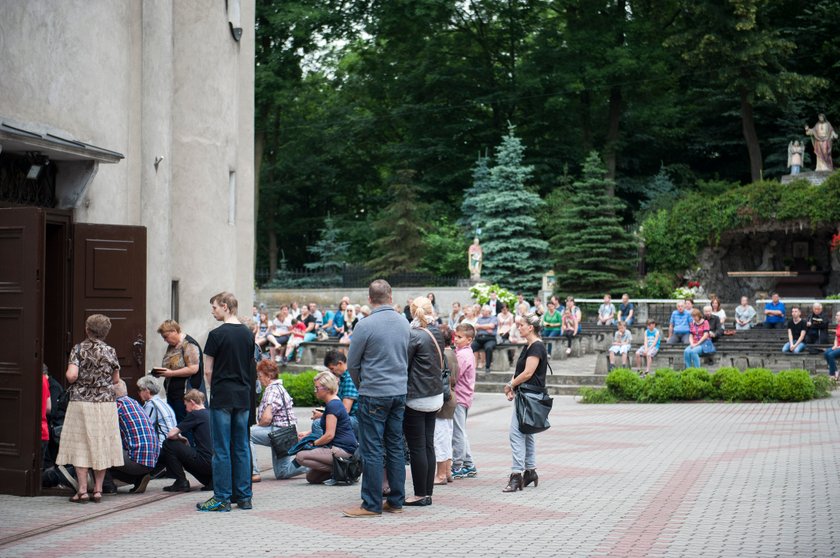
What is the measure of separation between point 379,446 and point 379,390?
51cm

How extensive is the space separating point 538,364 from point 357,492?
2260 millimetres

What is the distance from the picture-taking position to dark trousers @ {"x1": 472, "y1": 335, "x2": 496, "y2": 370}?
2520cm

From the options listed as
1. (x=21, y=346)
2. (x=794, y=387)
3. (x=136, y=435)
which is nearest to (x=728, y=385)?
(x=794, y=387)

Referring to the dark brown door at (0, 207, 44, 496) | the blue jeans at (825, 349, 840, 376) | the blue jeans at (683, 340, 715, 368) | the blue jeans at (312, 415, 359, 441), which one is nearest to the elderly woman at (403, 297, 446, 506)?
the blue jeans at (312, 415, 359, 441)

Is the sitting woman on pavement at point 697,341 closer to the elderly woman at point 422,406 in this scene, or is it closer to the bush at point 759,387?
the bush at point 759,387

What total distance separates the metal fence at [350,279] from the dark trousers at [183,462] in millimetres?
30106

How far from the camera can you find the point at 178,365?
11742 millimetres

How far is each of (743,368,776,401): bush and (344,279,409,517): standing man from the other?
11.9 meters

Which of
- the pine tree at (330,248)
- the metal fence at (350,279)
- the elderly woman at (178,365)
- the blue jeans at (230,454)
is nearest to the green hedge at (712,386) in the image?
the elderly woman at (178,365)

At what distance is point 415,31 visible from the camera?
54188mm

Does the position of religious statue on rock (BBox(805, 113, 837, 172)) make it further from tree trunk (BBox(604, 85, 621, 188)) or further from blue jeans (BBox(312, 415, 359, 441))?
blue jeans (BBox(312, 415, 359, 441))

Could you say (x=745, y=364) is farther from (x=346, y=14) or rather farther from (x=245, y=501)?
(x=346, y=14)

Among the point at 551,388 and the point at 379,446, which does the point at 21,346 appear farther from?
the point at 551,388

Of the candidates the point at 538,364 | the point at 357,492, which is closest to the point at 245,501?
the point at 357,492
